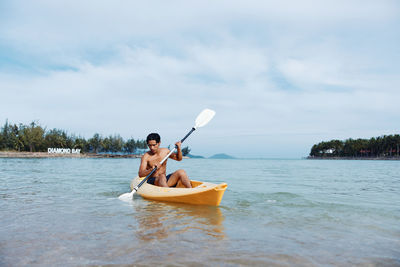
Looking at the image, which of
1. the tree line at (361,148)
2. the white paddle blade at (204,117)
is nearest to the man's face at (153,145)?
the white paddle blade at (204,117)

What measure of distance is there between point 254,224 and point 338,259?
60.1 inches

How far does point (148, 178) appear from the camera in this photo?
682cm

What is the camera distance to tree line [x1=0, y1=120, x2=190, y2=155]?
226 ft

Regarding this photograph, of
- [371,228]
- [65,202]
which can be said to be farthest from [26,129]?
[371,228]

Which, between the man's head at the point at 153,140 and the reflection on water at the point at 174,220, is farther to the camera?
the man's head at the point at 153,140

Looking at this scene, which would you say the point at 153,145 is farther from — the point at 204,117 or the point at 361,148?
the point at 361,148

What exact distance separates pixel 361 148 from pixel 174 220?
12756 centimetres

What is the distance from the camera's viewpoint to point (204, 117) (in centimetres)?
806

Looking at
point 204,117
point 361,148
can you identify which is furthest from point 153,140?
point 361,148

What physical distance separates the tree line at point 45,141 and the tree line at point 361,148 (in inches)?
3562

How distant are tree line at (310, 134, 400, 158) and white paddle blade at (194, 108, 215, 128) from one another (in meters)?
111

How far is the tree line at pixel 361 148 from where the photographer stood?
10225 cm

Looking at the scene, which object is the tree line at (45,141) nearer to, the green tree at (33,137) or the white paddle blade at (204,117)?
the green tree at (33,137)

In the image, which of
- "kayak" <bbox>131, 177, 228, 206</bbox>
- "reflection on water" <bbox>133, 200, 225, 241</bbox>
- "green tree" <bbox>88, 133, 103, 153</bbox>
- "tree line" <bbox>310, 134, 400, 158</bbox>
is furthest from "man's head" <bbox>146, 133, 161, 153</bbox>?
"tree line" <bbox>310, 134, 400, 158</bbox>
